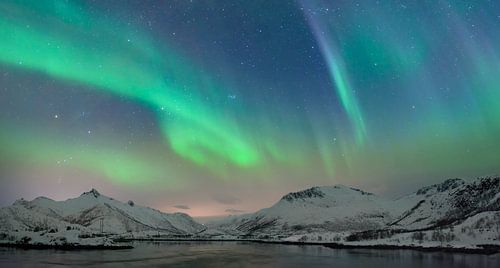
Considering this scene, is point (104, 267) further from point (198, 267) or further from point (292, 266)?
point (292, 266)

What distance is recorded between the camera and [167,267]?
304 feet

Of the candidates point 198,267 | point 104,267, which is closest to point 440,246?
point 198,267

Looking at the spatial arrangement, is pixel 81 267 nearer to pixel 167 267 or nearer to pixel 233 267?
pixel 167 267

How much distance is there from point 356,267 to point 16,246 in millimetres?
152825

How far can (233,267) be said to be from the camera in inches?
3701

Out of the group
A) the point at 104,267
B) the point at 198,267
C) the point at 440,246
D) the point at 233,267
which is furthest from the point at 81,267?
the point at 440,246

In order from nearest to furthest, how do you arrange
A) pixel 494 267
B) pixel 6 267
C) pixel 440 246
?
pixel 6 267, pixel 494 267, pixel 440 246

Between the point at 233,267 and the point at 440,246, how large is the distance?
421 ft

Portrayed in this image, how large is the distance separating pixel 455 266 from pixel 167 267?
55.1 metres

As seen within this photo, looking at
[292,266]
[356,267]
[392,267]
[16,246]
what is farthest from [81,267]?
[16,246]

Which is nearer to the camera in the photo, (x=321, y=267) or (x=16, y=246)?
(x=321, y=267)

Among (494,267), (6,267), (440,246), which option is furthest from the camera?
(440,246)

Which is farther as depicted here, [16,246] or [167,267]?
[16,246]

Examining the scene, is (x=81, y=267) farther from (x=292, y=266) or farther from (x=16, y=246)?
(x=16, y=246)
